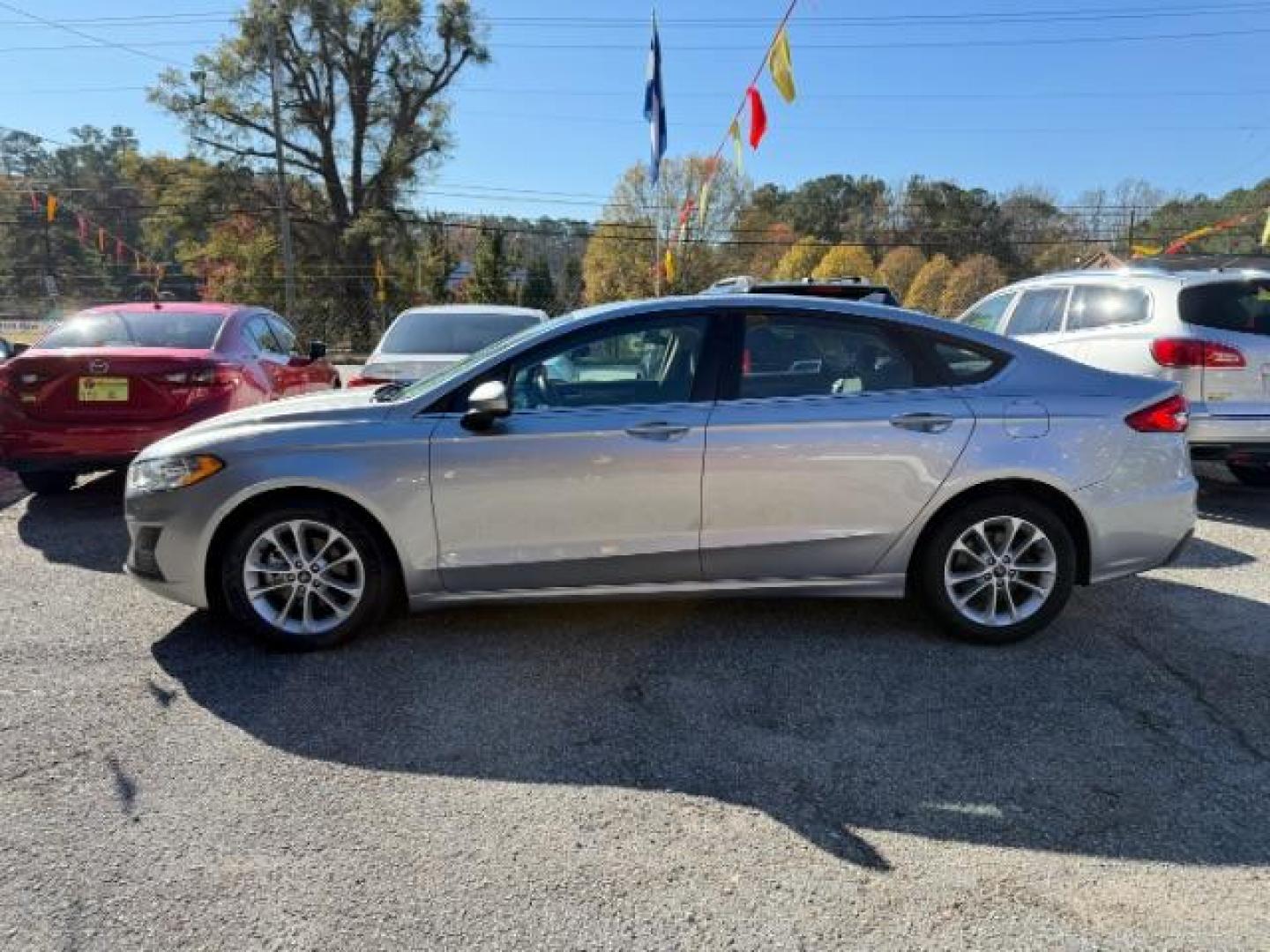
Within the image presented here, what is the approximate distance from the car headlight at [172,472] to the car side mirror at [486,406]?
3.56 ft

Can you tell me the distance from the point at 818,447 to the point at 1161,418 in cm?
159

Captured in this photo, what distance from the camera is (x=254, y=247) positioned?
42.3 metres

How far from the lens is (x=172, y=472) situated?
12.2 feet

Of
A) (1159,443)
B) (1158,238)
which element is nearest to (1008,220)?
(1158,238)

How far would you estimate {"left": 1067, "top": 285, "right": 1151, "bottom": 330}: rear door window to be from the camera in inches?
250

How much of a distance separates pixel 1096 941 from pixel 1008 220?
203 feet

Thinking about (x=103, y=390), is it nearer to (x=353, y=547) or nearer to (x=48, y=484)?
(x=48, y=484)

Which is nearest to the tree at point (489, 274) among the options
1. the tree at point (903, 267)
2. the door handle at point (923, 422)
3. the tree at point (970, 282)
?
the tree at point (903, 267)

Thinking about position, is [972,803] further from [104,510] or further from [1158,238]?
[1158,238]

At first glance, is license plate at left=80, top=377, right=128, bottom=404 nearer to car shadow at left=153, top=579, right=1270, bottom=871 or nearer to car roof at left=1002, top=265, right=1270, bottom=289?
car shadow at left=153, top=579, right=1270, bottom=871

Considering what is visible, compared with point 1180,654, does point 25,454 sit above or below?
above

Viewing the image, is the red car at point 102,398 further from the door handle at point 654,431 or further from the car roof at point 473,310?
the door handle at point 654,431

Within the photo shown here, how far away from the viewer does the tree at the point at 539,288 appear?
59.0 metres

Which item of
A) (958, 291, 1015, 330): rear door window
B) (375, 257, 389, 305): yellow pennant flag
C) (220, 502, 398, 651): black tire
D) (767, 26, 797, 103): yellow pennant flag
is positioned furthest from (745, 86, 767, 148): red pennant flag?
(375, 257, 389, 305): yellow pennant flag
